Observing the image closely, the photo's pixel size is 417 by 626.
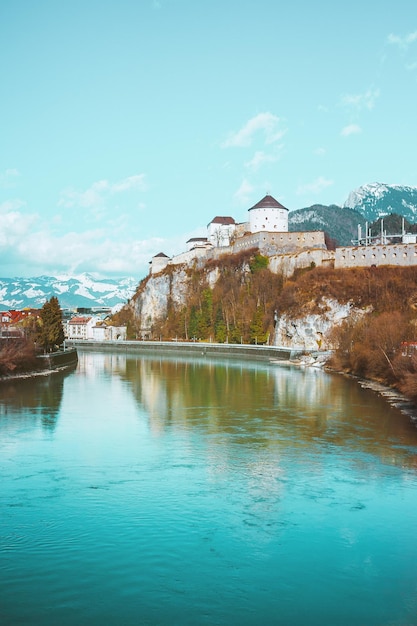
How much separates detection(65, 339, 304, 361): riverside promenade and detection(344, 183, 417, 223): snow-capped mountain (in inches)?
3288

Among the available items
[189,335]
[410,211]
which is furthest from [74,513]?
[410,211]

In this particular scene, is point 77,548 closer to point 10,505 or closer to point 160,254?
point 10,505

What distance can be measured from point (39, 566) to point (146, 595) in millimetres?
1515

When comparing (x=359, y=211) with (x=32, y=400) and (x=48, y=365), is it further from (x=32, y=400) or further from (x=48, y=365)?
(x=32, y=400)

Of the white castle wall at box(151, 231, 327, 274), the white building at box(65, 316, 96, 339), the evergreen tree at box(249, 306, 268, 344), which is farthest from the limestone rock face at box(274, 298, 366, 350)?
the white building at box(65, 316, 96, 339)

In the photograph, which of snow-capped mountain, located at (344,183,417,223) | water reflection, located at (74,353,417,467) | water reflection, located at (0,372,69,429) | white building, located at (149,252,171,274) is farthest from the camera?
snow-capped mountain, located at (344,183,417,223)

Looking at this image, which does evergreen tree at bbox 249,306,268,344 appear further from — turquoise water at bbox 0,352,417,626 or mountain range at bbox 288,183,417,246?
mountain range at bbox 288,183,417,246

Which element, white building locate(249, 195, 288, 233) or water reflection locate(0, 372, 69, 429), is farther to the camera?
white building locate(249, 195, 288, 233)

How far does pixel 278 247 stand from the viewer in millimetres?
51062

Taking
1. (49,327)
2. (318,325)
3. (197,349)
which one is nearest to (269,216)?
(197,349)

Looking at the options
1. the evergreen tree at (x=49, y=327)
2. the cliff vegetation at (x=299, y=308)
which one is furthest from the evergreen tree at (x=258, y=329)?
the evergreen tree at (x=49, y=327)

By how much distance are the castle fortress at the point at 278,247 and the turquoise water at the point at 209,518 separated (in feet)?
81.6

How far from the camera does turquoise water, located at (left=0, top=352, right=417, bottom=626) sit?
757 cm

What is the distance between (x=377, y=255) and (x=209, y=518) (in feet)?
116
